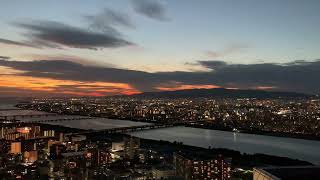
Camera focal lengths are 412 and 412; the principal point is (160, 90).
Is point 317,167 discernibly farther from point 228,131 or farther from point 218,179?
point 228,131

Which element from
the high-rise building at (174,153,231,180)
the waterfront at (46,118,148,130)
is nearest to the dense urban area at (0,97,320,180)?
the high-rise building at (174,153,231,180)

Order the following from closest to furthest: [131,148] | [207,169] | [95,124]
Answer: [207,169]
[131,148]
[95,124]

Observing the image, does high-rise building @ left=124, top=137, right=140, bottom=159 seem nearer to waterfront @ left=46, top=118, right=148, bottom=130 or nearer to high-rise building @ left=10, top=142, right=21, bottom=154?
high-rise building @ left=10, top=142, right=21, bottom=154

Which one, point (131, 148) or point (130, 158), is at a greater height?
point (131, 148)

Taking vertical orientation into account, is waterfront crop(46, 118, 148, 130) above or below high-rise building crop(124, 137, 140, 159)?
below

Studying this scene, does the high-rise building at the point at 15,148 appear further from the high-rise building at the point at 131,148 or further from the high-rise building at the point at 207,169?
the high-rise building at the point at 207,169

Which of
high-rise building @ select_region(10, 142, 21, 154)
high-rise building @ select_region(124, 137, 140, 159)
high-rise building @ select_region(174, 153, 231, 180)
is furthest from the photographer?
high-rise building @ select_region(10, 142, 21, 154)

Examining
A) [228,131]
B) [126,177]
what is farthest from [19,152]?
[228,131]

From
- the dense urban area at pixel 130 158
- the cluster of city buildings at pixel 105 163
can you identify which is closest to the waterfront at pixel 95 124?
the dense urban area at pixel 130 158

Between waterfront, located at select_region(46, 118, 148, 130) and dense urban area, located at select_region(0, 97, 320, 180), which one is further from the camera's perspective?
waterfront, located at select_region(46, 118, 148, 130)

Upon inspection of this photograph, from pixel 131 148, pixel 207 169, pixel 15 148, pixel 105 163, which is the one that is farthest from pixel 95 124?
pixel 207 169

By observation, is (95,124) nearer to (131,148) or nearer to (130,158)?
(131,148)
